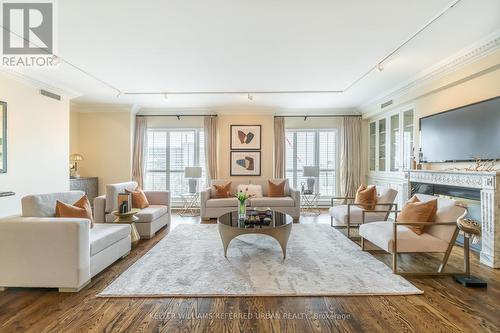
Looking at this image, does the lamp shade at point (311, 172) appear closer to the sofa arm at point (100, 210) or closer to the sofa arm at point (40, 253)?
the sofa arm at point (100, 210)

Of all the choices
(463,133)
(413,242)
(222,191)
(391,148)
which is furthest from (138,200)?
(391,148)

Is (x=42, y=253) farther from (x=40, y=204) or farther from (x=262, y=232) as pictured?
(x=262, y=232)

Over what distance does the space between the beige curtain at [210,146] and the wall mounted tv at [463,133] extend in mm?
4791

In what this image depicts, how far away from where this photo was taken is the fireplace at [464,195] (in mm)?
3502

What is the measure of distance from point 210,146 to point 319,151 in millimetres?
3170

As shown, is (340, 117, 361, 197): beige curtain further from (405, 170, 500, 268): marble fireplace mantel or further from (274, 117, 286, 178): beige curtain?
(405, 170, 500, 268): marble fireplace mantel

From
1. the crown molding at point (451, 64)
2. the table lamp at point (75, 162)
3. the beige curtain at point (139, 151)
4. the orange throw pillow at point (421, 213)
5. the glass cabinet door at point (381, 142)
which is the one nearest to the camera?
the orange throw pillow at point (421, 213)

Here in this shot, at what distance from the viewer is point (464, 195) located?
367 cm

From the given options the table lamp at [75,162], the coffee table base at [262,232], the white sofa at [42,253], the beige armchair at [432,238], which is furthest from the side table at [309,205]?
the table lamp at [75,162]

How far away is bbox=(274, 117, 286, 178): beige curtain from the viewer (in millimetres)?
7129

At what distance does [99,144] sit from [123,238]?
446 centimetres

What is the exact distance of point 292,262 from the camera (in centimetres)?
317

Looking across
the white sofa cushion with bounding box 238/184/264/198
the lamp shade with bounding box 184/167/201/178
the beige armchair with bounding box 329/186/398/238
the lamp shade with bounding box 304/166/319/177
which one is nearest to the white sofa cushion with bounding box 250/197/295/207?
the white sofa cushion with bounding box 238/184/264/198

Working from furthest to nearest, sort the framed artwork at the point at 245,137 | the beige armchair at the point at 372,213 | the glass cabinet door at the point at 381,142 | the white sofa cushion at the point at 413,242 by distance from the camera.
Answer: the framed artwork at the point at 245,137 < the glass cabinet door at the point at 381,142 < the beige armchair at the point at 372,213 < the white sofa cushion at the point at 413,242
